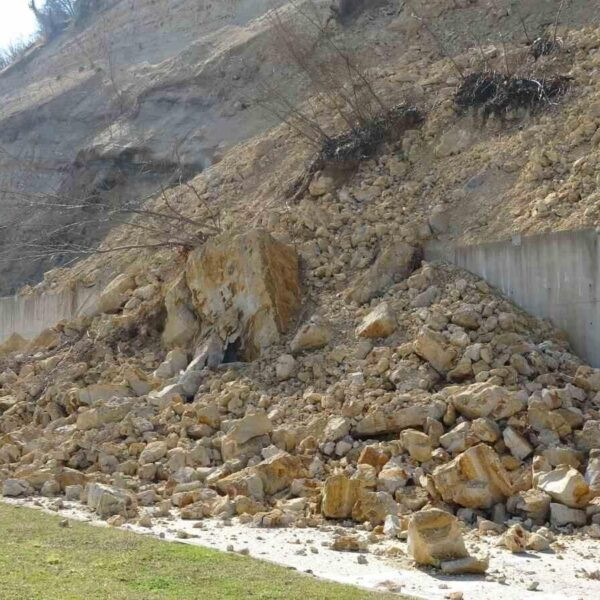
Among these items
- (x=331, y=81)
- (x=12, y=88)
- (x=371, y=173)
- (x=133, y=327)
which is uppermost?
(x=12, y=88)

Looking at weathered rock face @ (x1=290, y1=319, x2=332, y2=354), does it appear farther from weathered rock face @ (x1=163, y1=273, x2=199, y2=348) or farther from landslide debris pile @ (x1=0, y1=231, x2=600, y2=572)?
weathered rock face @ (x1=163, y1=273, x2=199, y2=348)

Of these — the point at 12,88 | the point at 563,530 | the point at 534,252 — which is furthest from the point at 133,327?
the point at 12,88

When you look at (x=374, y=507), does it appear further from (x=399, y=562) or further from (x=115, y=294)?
(x=115, y=294)

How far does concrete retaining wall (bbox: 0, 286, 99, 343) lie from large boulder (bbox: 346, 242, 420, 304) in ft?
19.2

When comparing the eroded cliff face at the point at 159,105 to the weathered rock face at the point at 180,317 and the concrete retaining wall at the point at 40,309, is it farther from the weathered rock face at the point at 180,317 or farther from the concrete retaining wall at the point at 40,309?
the weathered rock face at the point at 180,317

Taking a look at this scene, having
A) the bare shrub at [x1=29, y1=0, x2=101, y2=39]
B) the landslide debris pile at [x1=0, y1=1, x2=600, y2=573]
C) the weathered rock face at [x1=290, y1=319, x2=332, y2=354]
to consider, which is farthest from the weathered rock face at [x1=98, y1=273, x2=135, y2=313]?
the bare shrub at [x1=29, y1=0, x2=101, y2=39]

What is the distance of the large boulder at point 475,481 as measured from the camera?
9.31 metres

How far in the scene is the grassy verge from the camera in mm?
6344

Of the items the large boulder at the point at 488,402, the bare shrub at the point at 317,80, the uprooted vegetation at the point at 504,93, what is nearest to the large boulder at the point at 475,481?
the large boulder at the point at 488,402

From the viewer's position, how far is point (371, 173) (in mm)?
16047

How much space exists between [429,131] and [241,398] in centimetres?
599

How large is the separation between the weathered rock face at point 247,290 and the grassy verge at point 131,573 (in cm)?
574

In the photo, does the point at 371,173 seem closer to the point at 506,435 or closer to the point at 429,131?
the point at 429,131

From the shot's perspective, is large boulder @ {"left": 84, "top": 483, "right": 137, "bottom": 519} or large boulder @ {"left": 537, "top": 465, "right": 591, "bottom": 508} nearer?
large boulder @ {"left": 537, "top": 465, "right": 591, "bottom": 508}
